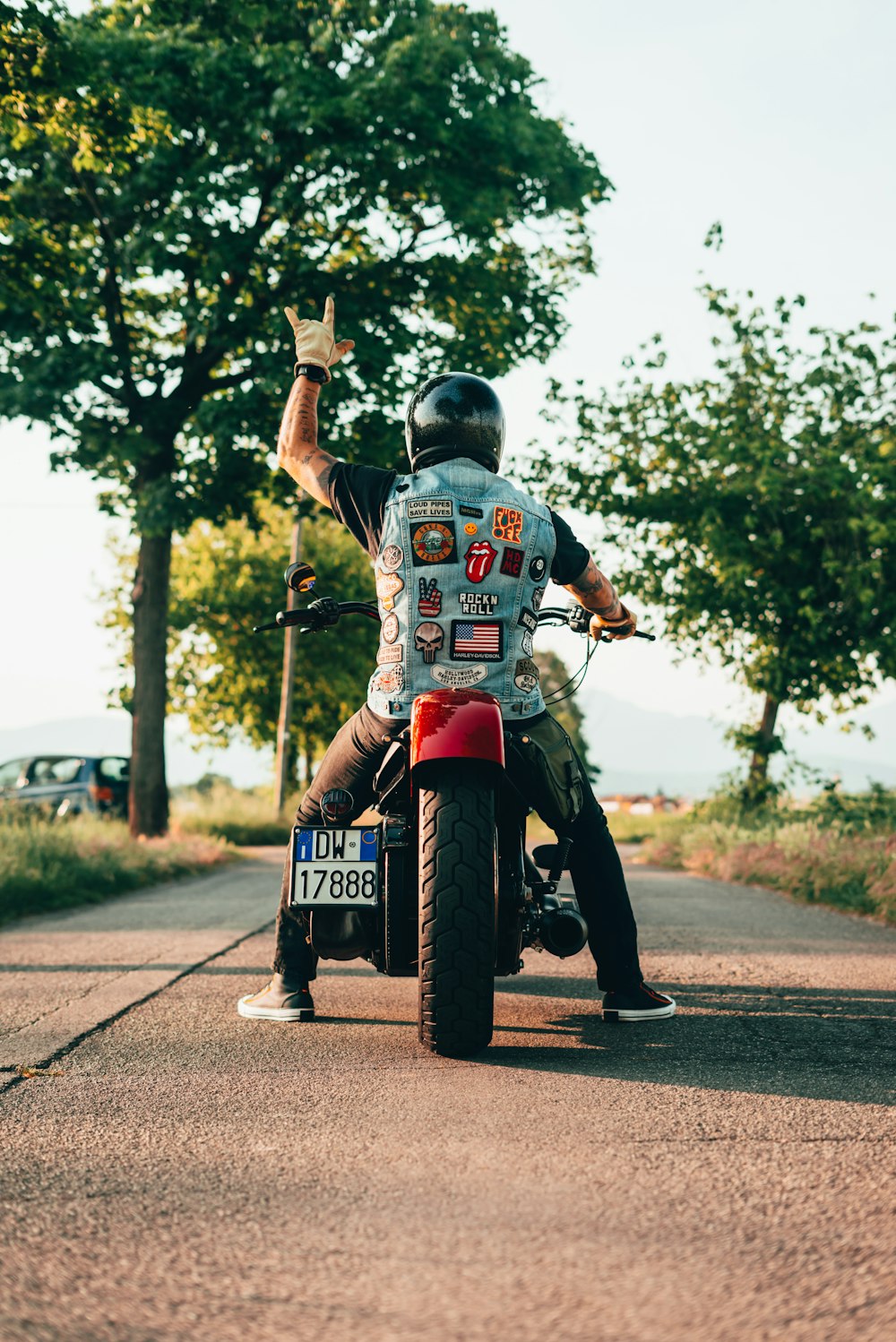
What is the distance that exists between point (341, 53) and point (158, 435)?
5.82m

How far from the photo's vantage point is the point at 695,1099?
3.69 metres

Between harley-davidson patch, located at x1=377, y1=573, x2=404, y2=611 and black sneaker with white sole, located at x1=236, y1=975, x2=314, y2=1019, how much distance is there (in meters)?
1.51

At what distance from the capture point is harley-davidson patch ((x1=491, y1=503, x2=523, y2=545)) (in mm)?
4457

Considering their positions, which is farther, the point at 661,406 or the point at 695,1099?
the point at 661,406

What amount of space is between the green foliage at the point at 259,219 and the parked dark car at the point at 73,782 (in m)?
7.20

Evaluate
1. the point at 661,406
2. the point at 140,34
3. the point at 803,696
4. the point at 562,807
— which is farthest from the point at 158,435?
the point at 562,807

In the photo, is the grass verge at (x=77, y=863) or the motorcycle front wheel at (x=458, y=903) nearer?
the motorcycle front wheel at (x=458, y=903)

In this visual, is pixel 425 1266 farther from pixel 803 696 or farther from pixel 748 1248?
pixel 803 696

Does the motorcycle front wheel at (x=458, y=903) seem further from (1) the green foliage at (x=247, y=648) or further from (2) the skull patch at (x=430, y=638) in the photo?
(1) the green foliage at (x=247, y=648)

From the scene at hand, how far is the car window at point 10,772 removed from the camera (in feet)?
82.7

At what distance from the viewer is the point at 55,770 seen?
2514cm

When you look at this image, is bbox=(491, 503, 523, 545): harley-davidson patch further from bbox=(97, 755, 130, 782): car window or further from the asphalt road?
bbox=(97, 755, 130, 782): car window

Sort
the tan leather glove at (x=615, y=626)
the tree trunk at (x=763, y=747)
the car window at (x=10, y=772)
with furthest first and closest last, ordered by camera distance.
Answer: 1. the car window at (x=10, y=772)
2. the tree trunk at (x=763, y=747)
3. the tan leather glove at (x=615, y=626)

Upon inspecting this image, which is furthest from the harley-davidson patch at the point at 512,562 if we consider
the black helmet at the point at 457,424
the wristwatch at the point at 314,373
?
the wristwatch at the point at 314,373
